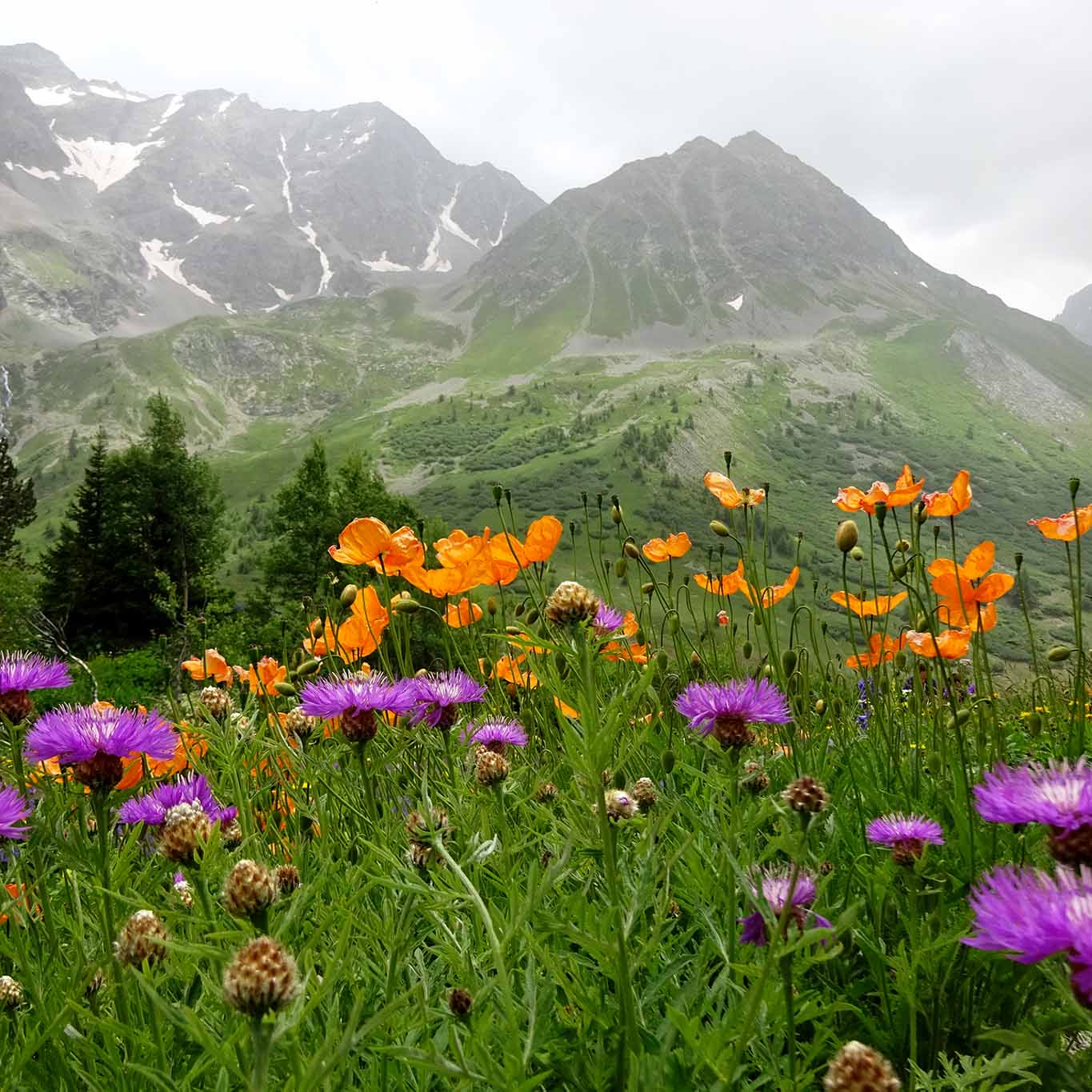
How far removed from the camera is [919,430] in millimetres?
138875

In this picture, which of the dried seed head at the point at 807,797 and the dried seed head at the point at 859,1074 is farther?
the dried seed head at the point at 807,797

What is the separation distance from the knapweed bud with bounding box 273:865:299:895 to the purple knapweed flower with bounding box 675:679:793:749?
2.50 ft

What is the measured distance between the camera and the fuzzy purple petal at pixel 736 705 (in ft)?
4.00

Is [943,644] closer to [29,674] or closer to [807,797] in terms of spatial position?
[807,797]

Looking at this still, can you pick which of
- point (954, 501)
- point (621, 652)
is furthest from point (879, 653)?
point (621, 652)

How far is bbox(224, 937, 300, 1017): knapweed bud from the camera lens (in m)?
0.62

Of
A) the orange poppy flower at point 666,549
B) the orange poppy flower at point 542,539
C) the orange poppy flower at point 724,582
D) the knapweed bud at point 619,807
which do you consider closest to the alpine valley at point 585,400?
the orange poppy flower at point 724,582

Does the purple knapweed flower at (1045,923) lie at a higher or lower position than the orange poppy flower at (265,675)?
higher

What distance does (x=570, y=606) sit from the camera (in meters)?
0.96

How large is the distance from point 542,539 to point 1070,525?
5.10ft

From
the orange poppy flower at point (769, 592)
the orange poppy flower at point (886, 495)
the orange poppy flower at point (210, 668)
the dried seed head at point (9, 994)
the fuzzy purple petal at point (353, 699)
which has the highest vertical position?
the orange poppy flower at point (886, 495)

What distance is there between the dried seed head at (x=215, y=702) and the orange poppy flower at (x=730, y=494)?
1669 millimetres

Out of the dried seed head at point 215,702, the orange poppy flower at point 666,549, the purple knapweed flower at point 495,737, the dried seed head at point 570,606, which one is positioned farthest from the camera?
the orange poppy flower at point 666,549

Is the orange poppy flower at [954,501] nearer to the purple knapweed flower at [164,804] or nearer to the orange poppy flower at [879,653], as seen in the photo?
the orange poppy flower at [879,653]
